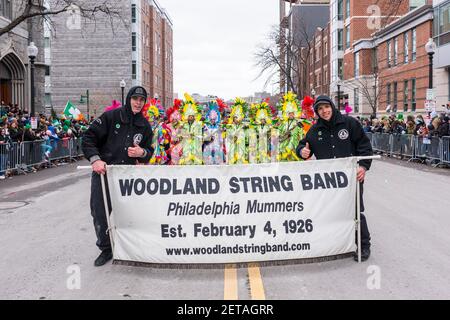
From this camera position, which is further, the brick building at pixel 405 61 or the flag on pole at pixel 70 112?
the brick building at pixel 405 61

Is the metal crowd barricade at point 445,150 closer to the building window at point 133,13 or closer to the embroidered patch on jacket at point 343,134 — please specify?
the embroidered patch on jacket at point 343,134

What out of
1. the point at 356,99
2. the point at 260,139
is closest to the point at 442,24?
the point at 356,99

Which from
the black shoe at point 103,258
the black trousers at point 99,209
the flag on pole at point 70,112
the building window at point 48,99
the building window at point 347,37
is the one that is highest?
the building window at point 347,37

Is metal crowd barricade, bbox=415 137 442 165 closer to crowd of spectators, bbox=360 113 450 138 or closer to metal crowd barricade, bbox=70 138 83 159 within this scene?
crowd of spectators, bbox=360 113 450 138

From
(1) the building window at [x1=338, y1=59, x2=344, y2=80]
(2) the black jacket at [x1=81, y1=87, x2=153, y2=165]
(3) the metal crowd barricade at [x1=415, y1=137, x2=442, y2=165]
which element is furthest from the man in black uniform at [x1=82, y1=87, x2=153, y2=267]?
(1) the building window at [x1=338, y1=59, x2=344, y2=80]

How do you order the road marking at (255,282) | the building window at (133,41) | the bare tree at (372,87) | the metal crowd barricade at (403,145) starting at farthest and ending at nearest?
1. the building window at (133,41)
2. the bare tree at (372,87)
3. the metal crowd barricade at (403,145)
4. the road marking at (255,282)

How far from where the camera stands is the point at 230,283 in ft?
17.2

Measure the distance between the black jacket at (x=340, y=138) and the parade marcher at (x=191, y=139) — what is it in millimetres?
7098

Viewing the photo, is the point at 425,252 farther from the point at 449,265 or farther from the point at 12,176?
the point at 12,176

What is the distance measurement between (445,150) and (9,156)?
1456 cm

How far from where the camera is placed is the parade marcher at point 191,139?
1323cm

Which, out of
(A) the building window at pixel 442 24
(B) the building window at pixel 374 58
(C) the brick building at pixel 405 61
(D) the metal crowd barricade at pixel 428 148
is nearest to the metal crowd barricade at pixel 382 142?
(D) the metal crowd barricade at pixel 428 148

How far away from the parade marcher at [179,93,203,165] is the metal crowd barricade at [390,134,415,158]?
11433 millimetres
